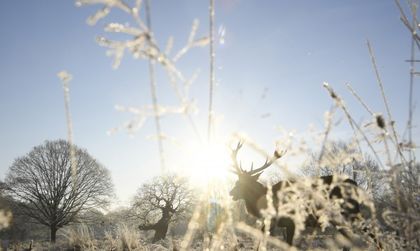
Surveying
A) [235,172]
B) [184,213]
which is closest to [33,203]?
[184,213]

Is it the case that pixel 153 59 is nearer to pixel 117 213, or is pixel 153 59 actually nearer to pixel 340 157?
pixel 340 157

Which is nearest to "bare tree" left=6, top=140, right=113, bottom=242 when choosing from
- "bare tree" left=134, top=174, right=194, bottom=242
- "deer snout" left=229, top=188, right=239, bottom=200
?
"bare tree" left=134, top=174, right=194, bottom=242

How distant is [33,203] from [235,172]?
86.5 feet

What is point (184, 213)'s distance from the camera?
32.1 meters

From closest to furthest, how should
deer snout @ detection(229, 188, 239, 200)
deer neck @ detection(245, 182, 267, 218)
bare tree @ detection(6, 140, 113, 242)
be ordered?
deer neck @ detection(245, 182, 267, 218) → deer snout @ detection(229, 188, 239, 200) → bare tree @ detection(6, 140, 113, 242)

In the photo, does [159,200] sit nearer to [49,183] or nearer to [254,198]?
[49,183]

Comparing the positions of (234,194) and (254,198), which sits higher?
(234,194)

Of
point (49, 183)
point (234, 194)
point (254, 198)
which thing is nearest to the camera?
point (254, 198)

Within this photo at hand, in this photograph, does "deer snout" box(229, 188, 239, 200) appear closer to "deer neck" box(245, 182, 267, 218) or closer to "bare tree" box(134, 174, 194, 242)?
"deer neck" box(245, 182, 267, 218)

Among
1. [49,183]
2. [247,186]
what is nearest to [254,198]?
[247,186]

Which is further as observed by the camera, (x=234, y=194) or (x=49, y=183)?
(x=49, y=183)

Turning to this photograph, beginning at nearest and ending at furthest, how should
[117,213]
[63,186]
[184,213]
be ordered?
[63,186] < [184,213] < [117,213]

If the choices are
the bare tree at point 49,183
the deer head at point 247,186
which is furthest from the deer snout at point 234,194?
the bare tree at point 49,183

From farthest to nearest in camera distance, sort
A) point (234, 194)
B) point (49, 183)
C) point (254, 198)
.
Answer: point (49, 183), point (234, 194), point (254, 198)
